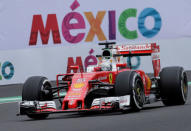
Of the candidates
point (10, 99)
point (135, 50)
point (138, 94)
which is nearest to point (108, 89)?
point (138, 94)

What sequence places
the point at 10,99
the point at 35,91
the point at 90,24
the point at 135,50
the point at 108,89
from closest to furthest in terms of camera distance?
the point at 108,89 < the point at 35,91 < the point at 135,50 < the point at 10,99 < the point at 90,24

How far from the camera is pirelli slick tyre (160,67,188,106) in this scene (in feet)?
41.7

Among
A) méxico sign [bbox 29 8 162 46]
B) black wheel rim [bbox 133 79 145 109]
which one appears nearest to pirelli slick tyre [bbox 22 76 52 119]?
black wheel rim [bbox 133 79 145 109]

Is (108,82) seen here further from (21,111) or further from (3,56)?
(3,56)

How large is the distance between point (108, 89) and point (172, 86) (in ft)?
6.69

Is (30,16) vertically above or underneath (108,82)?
above

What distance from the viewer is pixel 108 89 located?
37.1 feet

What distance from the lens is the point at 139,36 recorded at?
18672 millimetres

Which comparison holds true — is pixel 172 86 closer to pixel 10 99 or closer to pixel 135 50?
pixel 135 50

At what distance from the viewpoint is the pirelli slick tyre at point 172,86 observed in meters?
12.7

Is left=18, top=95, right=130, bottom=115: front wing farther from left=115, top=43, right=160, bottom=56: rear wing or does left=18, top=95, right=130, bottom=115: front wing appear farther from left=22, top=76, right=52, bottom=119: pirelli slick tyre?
left=115, top=43, right=160, bottom=56: rear wing

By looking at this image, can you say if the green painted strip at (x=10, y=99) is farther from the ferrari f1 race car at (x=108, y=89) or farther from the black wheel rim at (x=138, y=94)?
the black wheel rim at (x=138, y=94)
